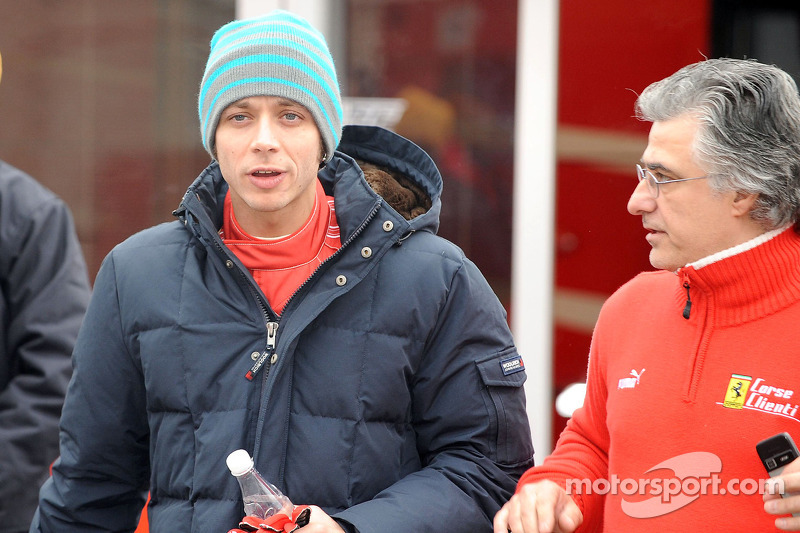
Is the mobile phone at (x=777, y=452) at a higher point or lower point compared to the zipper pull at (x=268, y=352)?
lower

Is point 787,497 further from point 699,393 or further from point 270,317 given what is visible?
point 270,317

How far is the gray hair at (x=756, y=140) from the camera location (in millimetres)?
1771

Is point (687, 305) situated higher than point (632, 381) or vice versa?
point (687, 305)

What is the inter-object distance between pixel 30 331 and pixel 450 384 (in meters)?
1.35

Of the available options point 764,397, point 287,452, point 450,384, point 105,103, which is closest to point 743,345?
point 764,397

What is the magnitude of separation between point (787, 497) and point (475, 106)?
231 centimetres

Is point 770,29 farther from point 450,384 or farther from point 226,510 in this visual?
point 226,510

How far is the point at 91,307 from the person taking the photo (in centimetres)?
213

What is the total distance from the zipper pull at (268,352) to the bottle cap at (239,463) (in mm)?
187

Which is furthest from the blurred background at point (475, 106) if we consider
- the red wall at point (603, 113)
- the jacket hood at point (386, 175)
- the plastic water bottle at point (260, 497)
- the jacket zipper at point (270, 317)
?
the plastic water bottle at point (260, 497)

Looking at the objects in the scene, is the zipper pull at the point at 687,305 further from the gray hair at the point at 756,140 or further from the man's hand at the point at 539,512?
the man's hand at the point at 539,512

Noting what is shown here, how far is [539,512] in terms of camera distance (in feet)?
6.05

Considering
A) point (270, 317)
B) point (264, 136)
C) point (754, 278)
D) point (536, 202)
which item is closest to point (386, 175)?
point (264, 136)

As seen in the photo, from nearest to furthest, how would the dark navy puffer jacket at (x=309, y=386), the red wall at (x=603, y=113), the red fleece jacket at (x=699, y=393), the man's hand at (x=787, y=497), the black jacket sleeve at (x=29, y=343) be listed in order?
1. the man's hand at (x=787, y=497)
2. the red fleece jacket at (x=699, y=393)
3. the dark navy puffer jacket at (x=309, y=386)
4. the black jacket sleeve at (x=29, y=343)
5. the red wall at (x=603, y=113)
